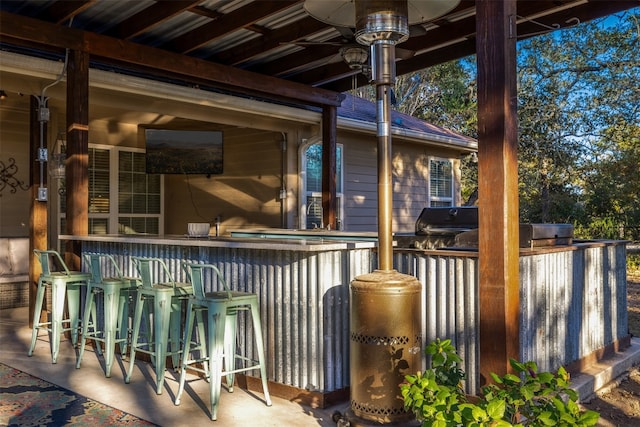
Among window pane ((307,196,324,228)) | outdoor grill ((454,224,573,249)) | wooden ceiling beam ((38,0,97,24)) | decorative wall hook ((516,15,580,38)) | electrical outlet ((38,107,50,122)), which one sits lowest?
outdoor grill ((454,224,573,249))

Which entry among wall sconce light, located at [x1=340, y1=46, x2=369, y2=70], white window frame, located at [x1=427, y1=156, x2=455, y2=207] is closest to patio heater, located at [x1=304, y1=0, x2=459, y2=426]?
wall sconce light, located at [x1=340, y1=46, x2=369, y2=70]

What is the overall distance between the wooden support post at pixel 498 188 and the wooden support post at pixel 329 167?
460 cm

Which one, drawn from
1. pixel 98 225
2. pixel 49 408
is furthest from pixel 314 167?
pixel 49 408

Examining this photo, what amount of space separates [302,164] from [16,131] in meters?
3.87

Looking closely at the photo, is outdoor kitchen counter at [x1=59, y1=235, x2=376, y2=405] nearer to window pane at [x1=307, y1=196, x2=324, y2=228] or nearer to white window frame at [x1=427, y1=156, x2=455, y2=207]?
window pane at [x1=307, y1=196, x2=324, y2=228]

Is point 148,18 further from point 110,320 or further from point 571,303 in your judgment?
point 571,303

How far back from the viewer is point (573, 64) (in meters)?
15.8

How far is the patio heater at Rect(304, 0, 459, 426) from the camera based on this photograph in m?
3.05

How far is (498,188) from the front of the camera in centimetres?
300

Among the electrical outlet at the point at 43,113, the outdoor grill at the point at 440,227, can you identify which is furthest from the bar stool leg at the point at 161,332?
the electrical outlet at the point at 43,113

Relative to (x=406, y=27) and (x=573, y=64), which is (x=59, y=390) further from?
(x=573, y=64)

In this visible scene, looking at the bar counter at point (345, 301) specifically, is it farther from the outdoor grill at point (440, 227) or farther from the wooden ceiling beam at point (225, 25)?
the wooden ceiling beam at point (225, 25)

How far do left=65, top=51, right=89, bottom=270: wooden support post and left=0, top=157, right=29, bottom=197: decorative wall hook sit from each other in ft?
9.61

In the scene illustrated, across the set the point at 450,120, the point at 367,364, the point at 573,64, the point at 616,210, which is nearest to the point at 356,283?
the point at 367,364
